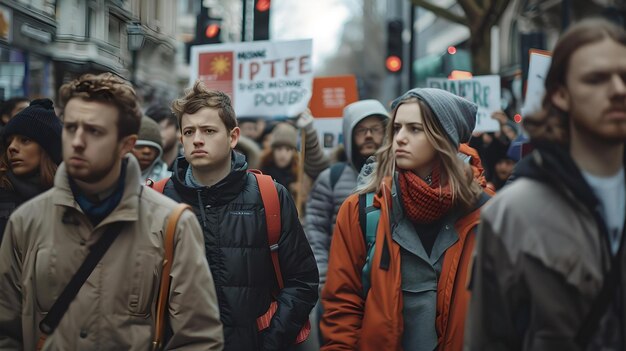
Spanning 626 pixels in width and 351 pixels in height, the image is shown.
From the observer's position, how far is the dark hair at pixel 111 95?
3.19 metres

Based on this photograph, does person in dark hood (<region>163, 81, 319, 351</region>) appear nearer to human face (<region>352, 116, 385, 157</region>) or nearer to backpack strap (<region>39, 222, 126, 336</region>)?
backpack strap (<region>39, 222, 126, 336</region>)

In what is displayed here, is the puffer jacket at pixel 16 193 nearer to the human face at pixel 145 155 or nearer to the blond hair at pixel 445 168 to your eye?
the blond hair at pixel 445 168

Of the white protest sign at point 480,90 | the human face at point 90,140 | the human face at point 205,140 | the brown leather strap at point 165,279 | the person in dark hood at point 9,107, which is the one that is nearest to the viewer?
the human face at point 90,140

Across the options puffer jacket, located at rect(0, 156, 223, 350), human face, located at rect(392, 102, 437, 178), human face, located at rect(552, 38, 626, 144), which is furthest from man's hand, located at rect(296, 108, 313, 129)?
human face, located at rect(552, 38, 626, 144)

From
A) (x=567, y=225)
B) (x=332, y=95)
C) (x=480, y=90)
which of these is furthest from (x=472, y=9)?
(x=567, y=225)

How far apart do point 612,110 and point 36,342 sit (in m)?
2.12

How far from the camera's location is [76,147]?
310 centimetres

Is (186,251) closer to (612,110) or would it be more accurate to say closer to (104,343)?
(104,343)

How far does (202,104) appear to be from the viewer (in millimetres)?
4395

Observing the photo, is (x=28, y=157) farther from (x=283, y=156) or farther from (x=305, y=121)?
(x=283, y=156)

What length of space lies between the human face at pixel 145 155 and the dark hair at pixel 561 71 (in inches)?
160

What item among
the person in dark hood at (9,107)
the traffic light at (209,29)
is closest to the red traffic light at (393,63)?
the traffic light at (209,29)

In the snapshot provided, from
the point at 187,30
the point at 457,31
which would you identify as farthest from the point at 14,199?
the point at 457,31

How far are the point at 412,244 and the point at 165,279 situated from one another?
116cm
